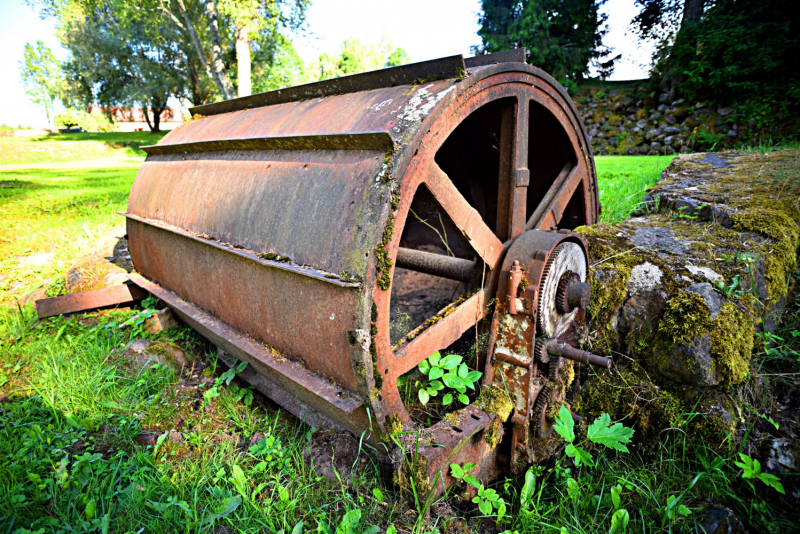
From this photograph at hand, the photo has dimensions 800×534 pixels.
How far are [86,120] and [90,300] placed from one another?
108 feet

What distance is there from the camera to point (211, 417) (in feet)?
7.73

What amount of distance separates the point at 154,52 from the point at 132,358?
28.6m

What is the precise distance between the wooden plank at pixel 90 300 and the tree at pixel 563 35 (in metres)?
16.7

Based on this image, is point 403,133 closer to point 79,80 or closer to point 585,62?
point 585,62

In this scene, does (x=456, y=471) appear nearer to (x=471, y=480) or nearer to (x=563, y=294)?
(x=471, y=480)

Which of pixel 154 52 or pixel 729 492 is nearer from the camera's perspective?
pixel 729 492

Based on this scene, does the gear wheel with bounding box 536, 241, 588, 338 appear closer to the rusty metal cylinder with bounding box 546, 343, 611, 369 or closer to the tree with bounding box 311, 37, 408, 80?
the rusty metal cylinder with bounding box 546, 343, 611, 369

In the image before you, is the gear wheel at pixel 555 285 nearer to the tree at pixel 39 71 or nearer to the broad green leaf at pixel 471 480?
the broad green leaf at pixel 471 480

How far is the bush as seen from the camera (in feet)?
92.0

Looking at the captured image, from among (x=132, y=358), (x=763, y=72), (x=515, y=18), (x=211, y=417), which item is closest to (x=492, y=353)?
(x=211, y=417)

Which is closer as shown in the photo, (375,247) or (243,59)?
(375,247)

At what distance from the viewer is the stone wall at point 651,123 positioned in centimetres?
1116

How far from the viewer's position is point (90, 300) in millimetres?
3205

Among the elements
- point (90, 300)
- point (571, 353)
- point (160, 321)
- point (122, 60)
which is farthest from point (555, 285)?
point (122, 60)
